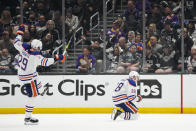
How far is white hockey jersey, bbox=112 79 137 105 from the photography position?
8234mm

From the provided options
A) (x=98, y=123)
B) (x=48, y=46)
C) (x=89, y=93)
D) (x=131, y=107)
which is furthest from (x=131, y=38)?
(x=98, y=123)

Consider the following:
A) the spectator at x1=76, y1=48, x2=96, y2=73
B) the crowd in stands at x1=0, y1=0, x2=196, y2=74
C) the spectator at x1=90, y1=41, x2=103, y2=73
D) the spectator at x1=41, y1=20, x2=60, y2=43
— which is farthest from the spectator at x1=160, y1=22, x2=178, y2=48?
the spectator at x1=41, y1=20, x2=60, y2=43

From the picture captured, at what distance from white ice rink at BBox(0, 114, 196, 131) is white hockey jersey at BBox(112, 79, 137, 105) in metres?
0.47

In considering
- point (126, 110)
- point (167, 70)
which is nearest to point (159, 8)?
point (167, 70)

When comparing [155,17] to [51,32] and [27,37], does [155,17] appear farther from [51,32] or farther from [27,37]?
[27,37]

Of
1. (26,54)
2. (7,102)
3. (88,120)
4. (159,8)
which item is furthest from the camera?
(159,8)

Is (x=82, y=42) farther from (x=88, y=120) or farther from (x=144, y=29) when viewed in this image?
(x=88, y=120)

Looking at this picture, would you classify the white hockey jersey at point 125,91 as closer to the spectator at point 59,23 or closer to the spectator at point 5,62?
the spectator at point 59,23

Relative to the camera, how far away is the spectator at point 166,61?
31.8 feet

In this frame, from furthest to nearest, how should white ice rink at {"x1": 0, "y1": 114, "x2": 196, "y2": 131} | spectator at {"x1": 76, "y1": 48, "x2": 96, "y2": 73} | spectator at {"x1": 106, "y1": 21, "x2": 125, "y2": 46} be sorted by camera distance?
1. spectator at {"x1": 106, "y1": 21, "x2": 125, "y2": 46}
2. spectator at {"x1": 76, "y1": 48, "x2": 96, "y2": 73}
3. white ice rink at {"x1": 0, "y1": 114, "x2": 196, "y2": 131}

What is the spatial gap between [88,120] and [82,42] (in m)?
2.60

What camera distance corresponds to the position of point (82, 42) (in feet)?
33.5

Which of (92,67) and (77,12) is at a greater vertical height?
(77,12)

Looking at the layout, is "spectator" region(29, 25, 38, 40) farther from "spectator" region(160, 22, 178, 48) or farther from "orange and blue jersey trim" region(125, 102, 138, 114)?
"orange and blue jersey trim" region(125, 102, 138, 114)
